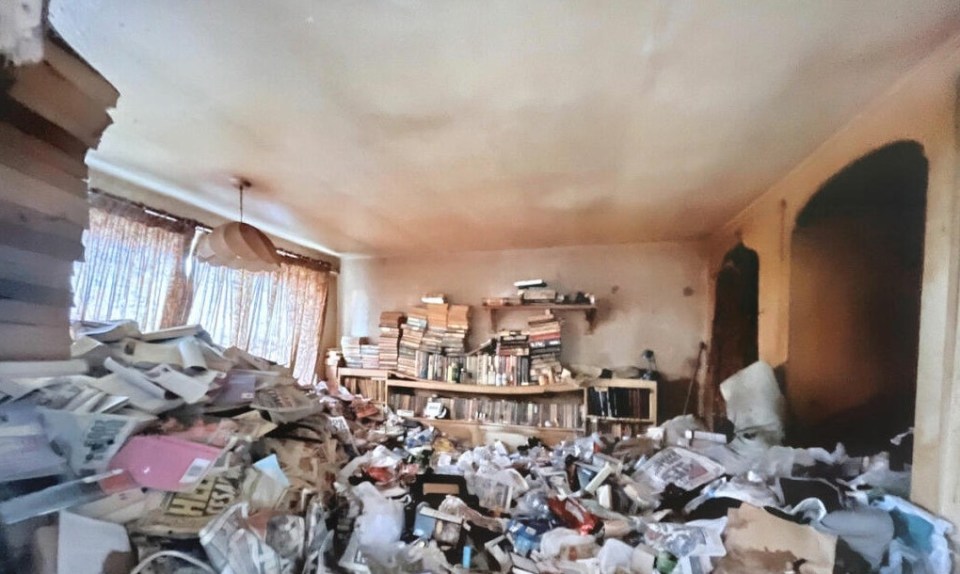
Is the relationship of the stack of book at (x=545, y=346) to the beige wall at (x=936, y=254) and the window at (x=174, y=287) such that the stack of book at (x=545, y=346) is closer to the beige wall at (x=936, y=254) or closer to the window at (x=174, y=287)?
the window at (x=174, y=287)

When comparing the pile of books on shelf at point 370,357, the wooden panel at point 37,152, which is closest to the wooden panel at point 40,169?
the wooden panel at point 37,152

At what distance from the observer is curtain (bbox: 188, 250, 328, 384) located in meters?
3.46

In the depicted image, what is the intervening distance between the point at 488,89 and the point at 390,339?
3456 mm

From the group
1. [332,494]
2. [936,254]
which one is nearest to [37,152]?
[332,494]

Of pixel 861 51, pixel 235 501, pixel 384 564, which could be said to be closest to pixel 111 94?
pixel 235 501

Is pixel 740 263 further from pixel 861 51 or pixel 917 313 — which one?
pixel 861 51

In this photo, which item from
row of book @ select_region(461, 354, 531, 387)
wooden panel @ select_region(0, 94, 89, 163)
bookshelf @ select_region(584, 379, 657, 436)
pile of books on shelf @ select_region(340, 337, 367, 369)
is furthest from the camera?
pile of books on shelf @ select_region(340, 337, 367, 369)

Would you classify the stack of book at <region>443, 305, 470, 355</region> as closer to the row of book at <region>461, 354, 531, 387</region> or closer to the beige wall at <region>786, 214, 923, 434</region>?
the row of book at <region>461, 354, 531, 387</region>

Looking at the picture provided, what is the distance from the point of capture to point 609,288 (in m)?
4.47

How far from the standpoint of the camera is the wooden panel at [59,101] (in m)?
1.09

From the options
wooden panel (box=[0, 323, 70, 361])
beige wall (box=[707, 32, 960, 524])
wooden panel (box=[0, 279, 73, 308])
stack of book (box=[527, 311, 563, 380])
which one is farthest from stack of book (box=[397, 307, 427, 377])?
beige wall (box=[707, 32, 960, 524])

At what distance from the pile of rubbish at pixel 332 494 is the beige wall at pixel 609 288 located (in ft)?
5.21

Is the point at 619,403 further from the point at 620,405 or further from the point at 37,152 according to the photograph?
the point at 37,152

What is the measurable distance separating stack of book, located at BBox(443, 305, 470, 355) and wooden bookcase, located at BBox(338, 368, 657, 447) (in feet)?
1.12
